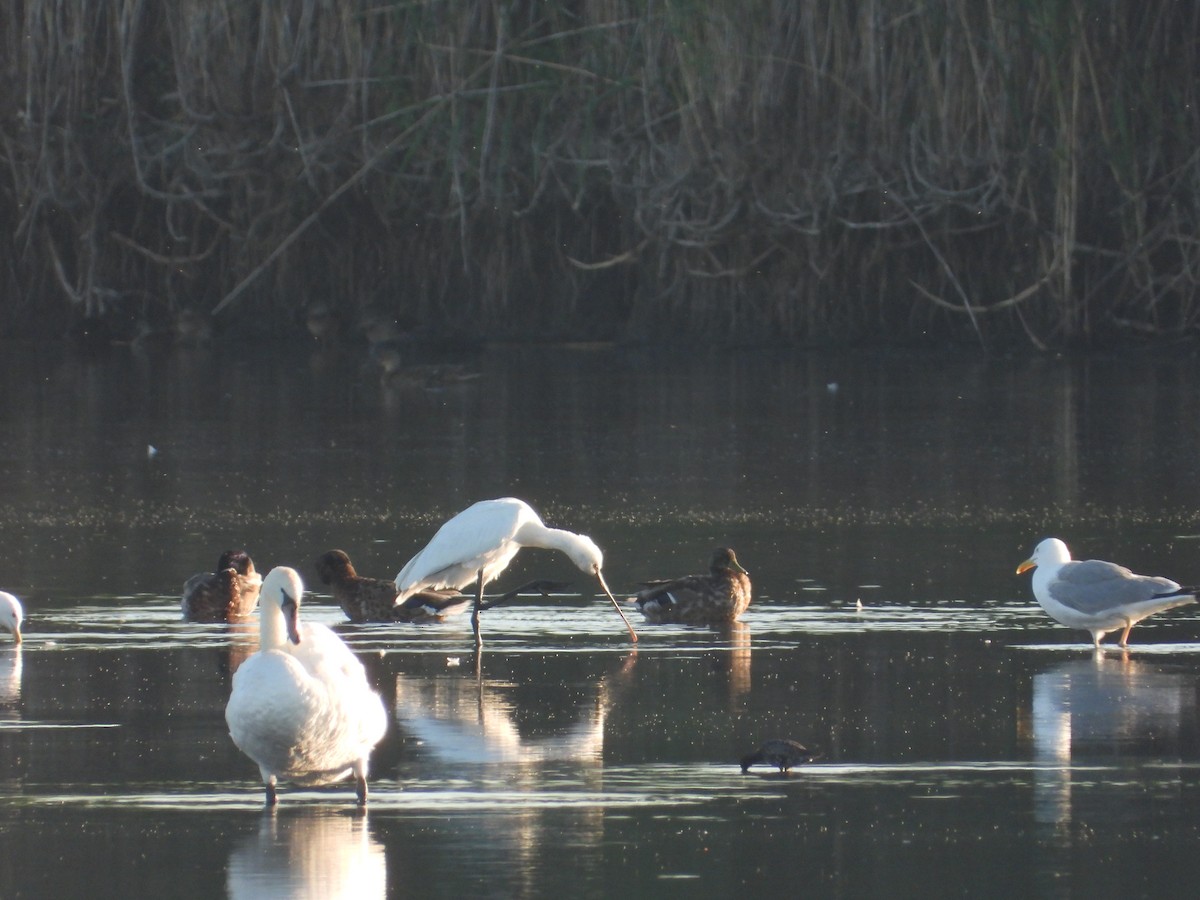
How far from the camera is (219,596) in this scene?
33.0 ft

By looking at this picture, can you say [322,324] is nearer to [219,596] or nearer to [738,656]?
[219,596]

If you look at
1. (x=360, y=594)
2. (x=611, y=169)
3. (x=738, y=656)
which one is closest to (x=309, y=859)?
(x=738, y=656)

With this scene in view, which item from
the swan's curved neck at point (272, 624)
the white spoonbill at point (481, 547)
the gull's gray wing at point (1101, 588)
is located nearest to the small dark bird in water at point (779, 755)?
the swan's curved neck at point (272, 624)

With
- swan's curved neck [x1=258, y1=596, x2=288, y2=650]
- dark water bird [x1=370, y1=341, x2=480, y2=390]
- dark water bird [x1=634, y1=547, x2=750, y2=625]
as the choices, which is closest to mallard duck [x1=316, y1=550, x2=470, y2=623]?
dark water bird [x1=634, y1=547, x2=750, y2=625]

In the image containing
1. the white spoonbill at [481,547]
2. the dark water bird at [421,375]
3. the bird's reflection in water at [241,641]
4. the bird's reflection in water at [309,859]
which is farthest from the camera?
the dark water bird at [421,375]

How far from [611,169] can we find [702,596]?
16.0 meters

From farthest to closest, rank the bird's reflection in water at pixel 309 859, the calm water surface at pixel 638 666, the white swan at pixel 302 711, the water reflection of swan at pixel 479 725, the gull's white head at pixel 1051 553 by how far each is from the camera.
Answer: the gull's white head at pixel 1051 553, the water reflection of swan at pixel 479 725, the white swan at pixel 302 711, the calm water surface at pixel 638 666, the bird's reflection in water at pixel 309 859

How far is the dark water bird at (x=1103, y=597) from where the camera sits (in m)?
9.29

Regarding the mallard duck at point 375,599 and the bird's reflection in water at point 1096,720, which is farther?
the mallard duck at point 375,599

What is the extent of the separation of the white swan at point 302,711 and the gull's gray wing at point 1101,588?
3.45 m

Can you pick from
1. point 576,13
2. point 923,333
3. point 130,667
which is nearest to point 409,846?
point 130,667

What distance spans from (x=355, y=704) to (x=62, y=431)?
37.7ft

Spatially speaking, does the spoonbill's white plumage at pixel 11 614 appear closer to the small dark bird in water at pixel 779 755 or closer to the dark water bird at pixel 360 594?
the dark water bird at pixel 360 594

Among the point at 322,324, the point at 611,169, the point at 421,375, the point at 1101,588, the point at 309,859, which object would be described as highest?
the point at 611,169
